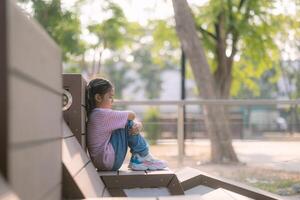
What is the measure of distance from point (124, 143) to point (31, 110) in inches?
70.6

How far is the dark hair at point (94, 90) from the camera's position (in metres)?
3.08

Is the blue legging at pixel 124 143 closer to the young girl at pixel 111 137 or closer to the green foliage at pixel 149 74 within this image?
the young girl at pixel 111 137

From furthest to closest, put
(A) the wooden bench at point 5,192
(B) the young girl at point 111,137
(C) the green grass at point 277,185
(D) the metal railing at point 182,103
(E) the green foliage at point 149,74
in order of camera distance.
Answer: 1. (E) the green foliage at point 149,74
2. (D) the metal railing at point 182,103
3. (C) the green grass at point 277,185
4. (B) the young girl at point 111,137
5. (A) the wooden bench at point 5,192

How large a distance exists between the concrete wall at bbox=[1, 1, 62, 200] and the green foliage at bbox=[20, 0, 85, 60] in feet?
46.2

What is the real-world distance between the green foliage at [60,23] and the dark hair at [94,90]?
1250cm

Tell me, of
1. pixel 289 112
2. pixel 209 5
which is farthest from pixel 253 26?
pixel 289 112

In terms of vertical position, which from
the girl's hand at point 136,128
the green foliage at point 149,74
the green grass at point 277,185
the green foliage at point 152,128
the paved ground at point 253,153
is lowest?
the green grass at point 277,185

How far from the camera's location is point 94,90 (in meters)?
3.08

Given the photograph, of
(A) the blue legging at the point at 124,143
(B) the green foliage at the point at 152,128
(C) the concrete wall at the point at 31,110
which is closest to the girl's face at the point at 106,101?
(A) the blue legging at the point at 124,143

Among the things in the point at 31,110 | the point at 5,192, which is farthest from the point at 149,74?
the point at 5,192

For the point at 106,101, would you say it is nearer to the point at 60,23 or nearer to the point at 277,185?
the point at 277,185

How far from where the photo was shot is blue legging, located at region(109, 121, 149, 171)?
2.93 metres

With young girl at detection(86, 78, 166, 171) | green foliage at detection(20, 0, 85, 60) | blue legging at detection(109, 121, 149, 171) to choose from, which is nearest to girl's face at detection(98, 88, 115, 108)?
young girl at detection(86, 78, 166, 171)

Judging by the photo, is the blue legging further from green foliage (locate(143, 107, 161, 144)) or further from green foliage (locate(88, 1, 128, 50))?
green foliage (locate(88, 1, 128, 50))
